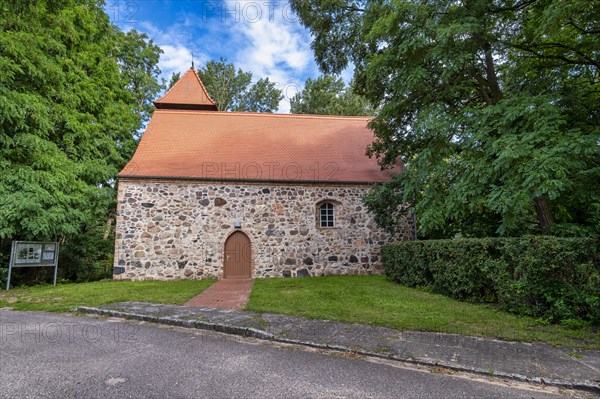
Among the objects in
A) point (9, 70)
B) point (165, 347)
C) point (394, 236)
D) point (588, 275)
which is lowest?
point (165, 347)

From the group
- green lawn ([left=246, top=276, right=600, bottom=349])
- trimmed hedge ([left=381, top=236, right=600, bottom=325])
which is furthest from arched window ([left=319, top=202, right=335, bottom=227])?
trimmed hedge ([left=381, top=236, right=600, bottom=325])

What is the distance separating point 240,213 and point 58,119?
7294 millimetres

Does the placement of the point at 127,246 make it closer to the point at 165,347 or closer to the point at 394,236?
the point at 165,347

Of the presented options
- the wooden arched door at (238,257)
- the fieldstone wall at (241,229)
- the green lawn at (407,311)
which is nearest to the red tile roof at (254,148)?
the fieldstone wall at (241,229)

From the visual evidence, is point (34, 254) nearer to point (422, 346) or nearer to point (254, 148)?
point (254, 148)

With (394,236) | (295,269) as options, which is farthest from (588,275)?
(295,269)

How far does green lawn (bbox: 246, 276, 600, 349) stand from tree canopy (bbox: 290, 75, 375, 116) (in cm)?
2145

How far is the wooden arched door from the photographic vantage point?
12734 mm

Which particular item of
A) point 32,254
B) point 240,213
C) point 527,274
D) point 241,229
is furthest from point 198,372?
point 32,254

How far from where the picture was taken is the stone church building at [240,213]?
1244 centimetres

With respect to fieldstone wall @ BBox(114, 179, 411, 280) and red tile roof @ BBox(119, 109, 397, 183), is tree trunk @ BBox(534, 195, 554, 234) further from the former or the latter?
red tile roof @ BBox(119, 109, 397, 183)

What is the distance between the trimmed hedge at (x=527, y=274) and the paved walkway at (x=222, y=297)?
487 centimetres

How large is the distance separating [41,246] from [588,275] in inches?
540

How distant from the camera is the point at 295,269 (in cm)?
1292
